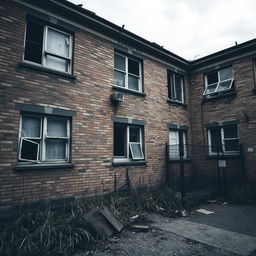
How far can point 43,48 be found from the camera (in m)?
6.61

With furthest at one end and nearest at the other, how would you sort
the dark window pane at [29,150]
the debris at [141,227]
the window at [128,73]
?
the window at [128,73], the dark window pane at [29,150], the debris at [141,227]

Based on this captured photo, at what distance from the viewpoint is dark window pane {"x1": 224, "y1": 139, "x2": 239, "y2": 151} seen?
10078mm

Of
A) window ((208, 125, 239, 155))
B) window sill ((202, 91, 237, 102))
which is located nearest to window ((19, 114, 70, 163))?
window ((208, 125, 239, 155))

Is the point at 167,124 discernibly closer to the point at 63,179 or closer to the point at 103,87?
the point at 103,87

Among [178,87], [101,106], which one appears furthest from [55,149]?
[178,87]

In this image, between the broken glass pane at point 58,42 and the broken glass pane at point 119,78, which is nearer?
the broken glass pane at point 58,42

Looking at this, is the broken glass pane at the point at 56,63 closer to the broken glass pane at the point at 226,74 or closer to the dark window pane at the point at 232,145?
the broken glass pane at the point at 226,74

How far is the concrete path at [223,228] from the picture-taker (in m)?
4.35

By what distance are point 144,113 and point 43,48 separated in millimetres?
4832

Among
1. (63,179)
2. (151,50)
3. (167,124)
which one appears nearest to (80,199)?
(63,179)

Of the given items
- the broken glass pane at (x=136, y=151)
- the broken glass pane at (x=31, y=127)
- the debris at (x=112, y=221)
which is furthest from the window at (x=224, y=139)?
the broken glass pane at (x=31, y=127)

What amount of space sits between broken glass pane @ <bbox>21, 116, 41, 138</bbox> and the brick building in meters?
0.03

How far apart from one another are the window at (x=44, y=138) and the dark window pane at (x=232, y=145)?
315 inches

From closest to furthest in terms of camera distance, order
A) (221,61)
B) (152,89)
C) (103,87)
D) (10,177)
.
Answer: (10,177)
(103,87)
(152,89)
(221,61)
